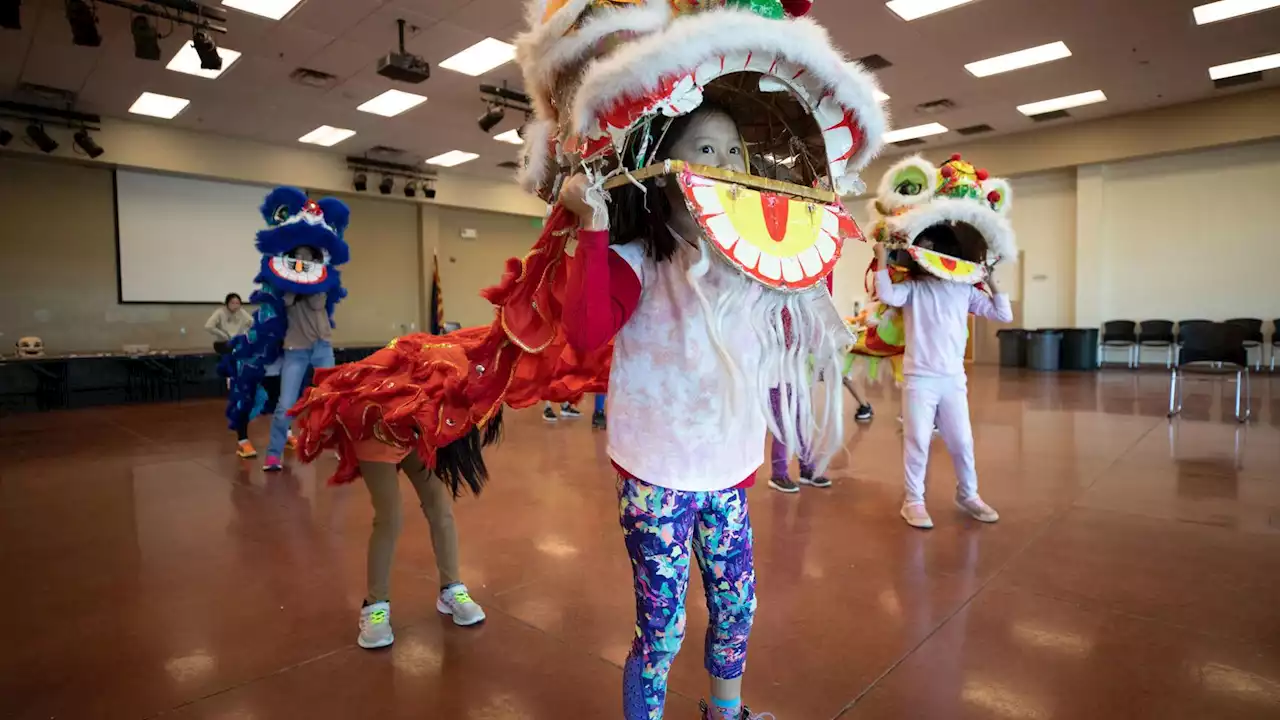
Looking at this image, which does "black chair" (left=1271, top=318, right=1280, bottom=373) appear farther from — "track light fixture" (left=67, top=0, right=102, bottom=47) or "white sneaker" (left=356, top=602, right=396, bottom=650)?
"track light fixture" (left=67, top=0, right=102, bottom=47)

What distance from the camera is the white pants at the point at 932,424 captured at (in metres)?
3.22

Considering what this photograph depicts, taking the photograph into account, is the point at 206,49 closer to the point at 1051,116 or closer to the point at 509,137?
the point at 509,137

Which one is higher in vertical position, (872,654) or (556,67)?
(556,67)

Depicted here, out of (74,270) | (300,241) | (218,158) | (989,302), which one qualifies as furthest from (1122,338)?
(74,270)

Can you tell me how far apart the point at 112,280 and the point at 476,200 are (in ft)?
21.0

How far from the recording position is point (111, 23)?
6.52 metres

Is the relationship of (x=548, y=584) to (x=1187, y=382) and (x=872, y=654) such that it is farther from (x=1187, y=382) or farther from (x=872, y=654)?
(x=1187, y=382)

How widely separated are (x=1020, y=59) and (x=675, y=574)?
9.04 metres

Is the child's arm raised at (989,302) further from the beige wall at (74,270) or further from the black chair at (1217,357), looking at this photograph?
the beige wall at (74,270)

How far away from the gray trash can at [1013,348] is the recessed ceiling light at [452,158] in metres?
10.2

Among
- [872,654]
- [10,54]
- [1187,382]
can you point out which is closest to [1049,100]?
[1187,382]

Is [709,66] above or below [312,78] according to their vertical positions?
below

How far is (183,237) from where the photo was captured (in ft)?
35.2

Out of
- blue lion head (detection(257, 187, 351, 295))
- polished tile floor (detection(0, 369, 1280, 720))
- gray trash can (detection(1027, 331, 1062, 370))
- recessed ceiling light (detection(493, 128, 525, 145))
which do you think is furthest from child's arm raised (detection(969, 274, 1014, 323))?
gray trash can (detection(1027, 331, 1062, 370))
